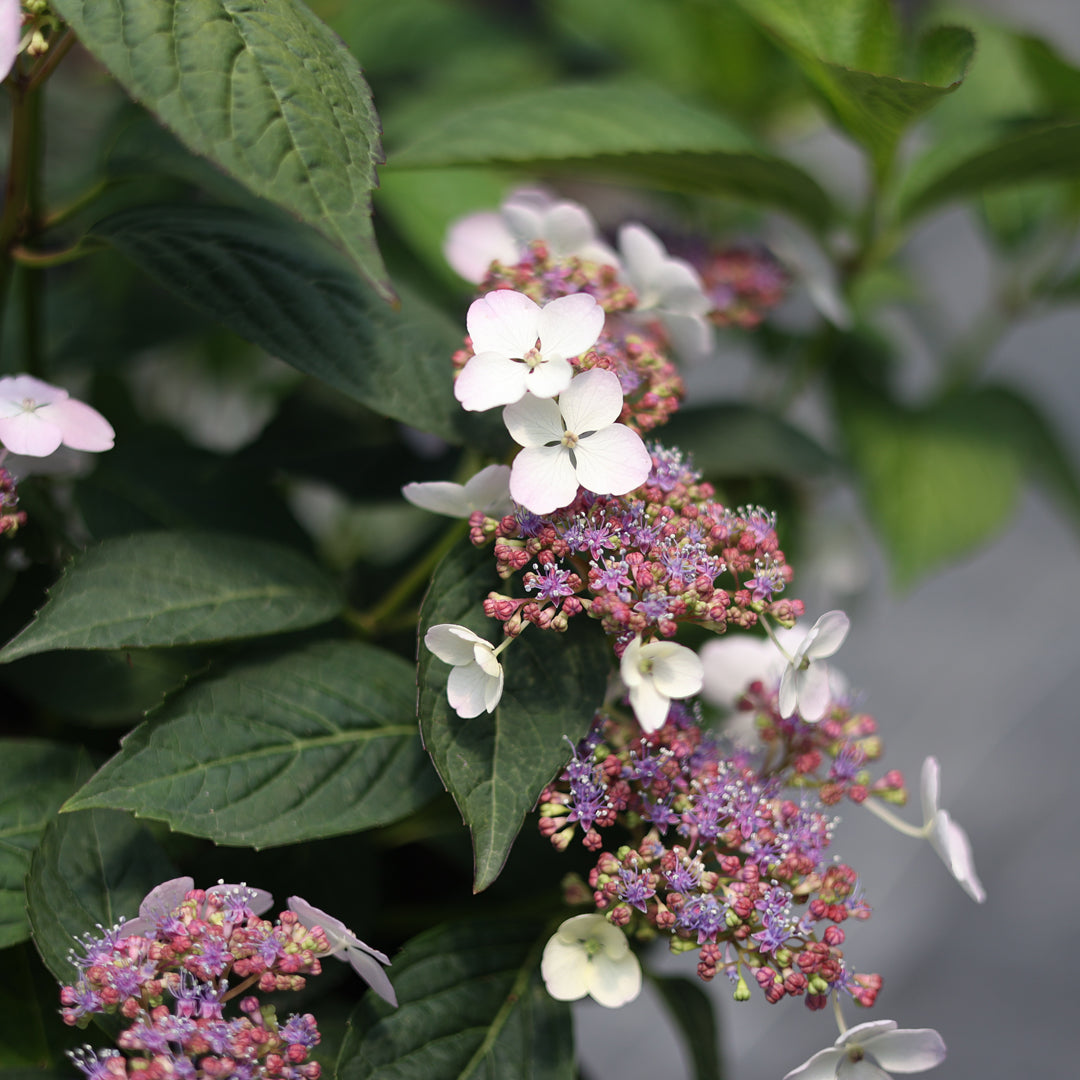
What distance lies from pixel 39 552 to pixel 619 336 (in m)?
0.35

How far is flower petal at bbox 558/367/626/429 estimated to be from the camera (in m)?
0.44

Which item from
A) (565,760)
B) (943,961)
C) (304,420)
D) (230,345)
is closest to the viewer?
(565,760)

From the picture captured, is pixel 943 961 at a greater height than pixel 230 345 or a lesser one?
lesser

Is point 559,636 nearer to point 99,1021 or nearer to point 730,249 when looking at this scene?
point 99,1021

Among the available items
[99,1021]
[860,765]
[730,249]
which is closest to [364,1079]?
[99,1021]

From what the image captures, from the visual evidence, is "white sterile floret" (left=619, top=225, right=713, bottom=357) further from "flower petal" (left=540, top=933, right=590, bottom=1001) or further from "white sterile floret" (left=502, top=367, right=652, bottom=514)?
"flower petal" (left=540, top=933, right=590, bottom=1001)

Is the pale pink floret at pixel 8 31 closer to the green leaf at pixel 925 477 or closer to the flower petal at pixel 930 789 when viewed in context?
the flower petal at pixel 930 789

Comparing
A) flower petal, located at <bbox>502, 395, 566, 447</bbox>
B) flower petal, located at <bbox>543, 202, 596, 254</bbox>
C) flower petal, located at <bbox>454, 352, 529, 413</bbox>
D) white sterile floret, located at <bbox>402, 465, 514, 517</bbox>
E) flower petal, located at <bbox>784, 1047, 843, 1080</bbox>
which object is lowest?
flower petal, located at <bbox>784, 1047, 843, 1080</bbox>

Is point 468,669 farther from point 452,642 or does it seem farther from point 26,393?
point 26,393

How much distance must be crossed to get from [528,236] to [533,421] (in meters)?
0.23

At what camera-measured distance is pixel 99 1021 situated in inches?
17.8

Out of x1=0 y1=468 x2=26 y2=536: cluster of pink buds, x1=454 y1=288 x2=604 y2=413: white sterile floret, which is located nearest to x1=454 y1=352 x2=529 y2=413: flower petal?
x1=454 y1=288 x2=604 y2=413: white sterile floret

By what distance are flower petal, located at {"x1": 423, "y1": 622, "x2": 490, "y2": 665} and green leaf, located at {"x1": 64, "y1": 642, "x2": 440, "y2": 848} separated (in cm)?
9

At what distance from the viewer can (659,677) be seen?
444mm
